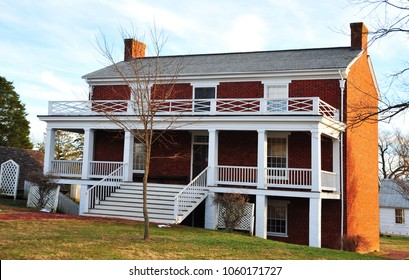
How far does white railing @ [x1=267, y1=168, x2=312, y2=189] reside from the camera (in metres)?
20.2

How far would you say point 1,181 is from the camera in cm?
2588

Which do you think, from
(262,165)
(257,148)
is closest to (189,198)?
(262,165)

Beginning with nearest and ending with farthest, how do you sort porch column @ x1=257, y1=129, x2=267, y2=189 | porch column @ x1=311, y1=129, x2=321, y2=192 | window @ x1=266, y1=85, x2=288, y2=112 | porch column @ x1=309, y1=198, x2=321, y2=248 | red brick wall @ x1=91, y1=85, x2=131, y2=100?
1. porch column @ x1=309, y1=198, x2=321, y2=248
2. porch column @ x1=311, y1=129, x2=321, y2=192
3. porch column @ x1=257, y1=129, x2=267, y2=189
4. window @ x1=266, y1=85, x2=288, y2=112
5. red brick wall @ x1=91, y1=85, x2=131, y2=100

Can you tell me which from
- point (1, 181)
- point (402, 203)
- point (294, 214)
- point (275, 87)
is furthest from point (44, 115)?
point (402, 203)

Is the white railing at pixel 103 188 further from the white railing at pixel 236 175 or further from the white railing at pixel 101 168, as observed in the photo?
the white railing at pixel 236 175

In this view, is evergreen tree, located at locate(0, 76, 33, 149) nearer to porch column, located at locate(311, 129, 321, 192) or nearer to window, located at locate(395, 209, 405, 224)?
porch column, located at locate(311, 129, 321, 192)

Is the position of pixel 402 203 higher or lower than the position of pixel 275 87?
lower

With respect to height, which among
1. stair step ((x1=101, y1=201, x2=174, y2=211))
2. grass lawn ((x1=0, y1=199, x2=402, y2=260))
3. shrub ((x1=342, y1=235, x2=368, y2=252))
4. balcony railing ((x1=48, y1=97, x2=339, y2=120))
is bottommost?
shrub ((x1=342, y1=235, x2=368, y2=252))

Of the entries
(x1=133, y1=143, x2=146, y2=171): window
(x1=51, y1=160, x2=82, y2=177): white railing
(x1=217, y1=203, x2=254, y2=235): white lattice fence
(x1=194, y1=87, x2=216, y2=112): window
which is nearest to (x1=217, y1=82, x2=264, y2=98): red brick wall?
(x1=194, y1=87, x2=216, y2=112): window

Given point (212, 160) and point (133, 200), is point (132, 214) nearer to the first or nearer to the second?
point (133, 200)

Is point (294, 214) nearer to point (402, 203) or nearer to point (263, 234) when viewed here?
point (263, 234)

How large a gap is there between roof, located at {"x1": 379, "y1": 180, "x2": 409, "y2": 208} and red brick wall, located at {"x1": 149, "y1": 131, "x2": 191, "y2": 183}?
26.8m

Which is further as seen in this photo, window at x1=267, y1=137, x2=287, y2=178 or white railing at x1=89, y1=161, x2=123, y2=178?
white railing at x1=89, y1=161, x2=123, y2=178
